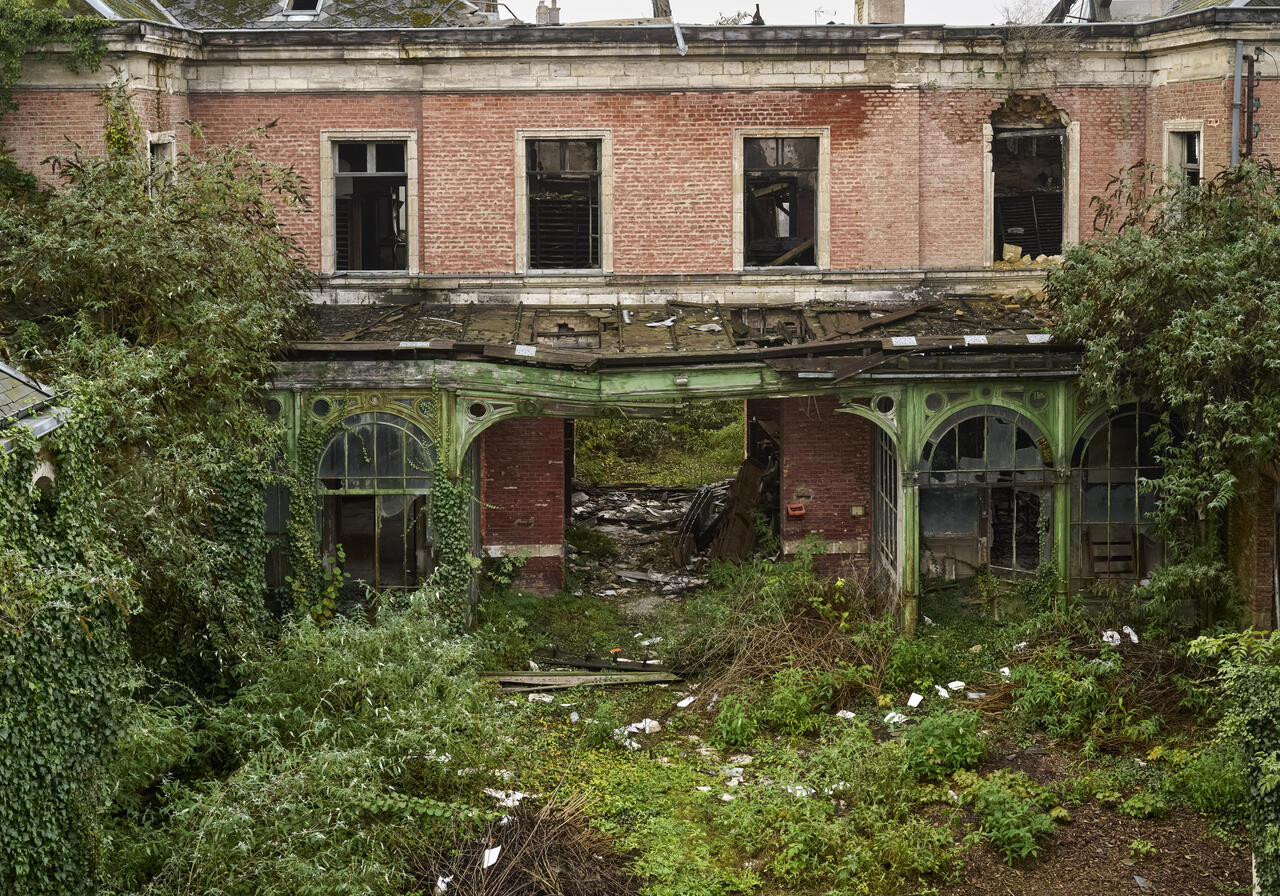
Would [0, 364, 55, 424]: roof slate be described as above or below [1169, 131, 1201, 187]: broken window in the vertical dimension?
below

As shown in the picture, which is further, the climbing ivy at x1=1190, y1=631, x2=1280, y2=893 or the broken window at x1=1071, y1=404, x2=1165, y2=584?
the broken window at x1=1071, y1=404, x2=1165, y2=584

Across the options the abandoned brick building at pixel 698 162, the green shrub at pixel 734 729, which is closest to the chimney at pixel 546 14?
the abandoned brick building at pixel 698 162

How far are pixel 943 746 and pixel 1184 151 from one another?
9658 millimetres

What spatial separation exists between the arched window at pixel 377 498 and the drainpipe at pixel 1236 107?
10.5 meters

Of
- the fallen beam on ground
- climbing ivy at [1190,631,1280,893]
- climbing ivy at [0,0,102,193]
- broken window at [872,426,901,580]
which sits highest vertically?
climbing ivy at [0,0,102,193]

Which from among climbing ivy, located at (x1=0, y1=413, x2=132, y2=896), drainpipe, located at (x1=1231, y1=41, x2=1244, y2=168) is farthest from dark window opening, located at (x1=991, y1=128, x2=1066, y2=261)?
climbing ivy, located at (x1=0, y1=413, x2=132, y2=896)

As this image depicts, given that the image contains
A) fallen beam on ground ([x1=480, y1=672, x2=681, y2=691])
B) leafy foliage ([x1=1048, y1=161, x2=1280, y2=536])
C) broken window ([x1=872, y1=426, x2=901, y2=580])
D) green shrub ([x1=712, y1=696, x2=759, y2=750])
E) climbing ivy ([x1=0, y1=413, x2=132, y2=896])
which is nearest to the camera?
climbing ivy ([x1=0, y1=413, x2=132, y2=896])

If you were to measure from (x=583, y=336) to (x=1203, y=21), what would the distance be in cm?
871

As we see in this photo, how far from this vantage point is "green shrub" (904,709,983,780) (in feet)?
37.7

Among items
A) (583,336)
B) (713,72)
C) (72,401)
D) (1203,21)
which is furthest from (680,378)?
(1203,21)

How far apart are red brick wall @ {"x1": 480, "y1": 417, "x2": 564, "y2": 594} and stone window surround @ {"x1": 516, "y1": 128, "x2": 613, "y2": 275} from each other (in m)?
2.24

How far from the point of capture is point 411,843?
31.5 ft

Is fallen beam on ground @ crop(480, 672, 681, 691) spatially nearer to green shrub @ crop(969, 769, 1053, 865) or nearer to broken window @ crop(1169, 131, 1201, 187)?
green shrub @ crop(969, 769, 1053, 865)

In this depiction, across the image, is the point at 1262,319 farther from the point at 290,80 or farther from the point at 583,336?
the point at 290,80
